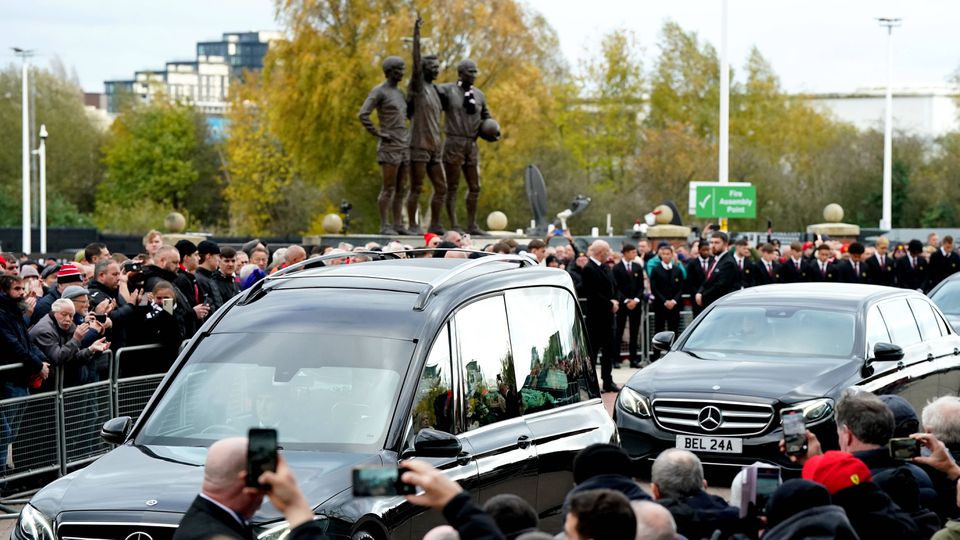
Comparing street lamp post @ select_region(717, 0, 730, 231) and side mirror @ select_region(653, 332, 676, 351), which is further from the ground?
street lamp post @ select_region(717, 0, 730, 231)

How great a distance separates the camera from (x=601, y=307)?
1888 centimetres

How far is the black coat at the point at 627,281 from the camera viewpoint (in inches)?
842

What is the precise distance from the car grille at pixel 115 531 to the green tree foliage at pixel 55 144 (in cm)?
7269

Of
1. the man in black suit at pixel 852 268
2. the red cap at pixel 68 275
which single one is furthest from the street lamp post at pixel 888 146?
the red cap at pixel 68 275

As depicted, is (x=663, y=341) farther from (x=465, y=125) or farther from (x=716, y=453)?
(x=465, y=125)

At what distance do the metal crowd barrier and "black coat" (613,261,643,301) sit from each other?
1025cm

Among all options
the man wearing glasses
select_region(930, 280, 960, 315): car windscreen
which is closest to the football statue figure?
select_region(930, 280, 960, 315): car windscreen

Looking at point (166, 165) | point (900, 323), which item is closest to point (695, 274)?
point (900, 323)

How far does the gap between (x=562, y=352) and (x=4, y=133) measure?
79.4m

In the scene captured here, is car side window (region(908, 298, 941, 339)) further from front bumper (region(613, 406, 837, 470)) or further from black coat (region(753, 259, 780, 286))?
black coat (region(753, 259, 780, 286))

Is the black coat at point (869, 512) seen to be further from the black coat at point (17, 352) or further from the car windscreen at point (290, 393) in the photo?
the black coat at point (17, 352)

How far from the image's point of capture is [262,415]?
7.09 m

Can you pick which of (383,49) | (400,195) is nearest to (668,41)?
(383,49)

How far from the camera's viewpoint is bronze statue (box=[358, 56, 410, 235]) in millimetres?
23156
